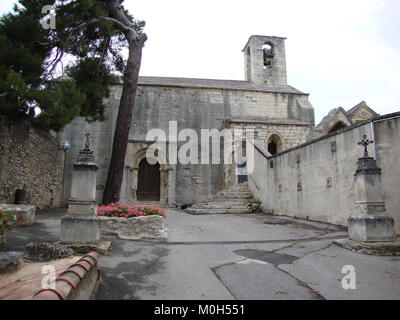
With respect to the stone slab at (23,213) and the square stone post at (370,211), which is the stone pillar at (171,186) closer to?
the stone slab at (23,213)

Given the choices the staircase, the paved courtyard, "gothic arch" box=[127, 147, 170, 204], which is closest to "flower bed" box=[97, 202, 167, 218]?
the paved courtyard

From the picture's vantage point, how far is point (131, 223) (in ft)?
21.8

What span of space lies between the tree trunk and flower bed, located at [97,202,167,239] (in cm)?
170

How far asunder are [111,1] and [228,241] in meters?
9.02

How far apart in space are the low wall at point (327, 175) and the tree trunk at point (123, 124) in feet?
20.0

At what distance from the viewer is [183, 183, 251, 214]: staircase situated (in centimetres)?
1201

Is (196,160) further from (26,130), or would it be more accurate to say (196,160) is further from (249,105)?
(26,130)

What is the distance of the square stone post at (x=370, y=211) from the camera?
5.55 metres

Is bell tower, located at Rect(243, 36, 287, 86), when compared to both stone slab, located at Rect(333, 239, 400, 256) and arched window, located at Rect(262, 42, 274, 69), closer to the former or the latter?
arched window, located at Rect(262, 42, 274, 69)

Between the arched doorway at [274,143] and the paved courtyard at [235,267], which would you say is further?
the arched doorway at [274,143]

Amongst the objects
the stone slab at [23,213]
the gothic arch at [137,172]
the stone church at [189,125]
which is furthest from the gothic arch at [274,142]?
the stone slab at [23,213]

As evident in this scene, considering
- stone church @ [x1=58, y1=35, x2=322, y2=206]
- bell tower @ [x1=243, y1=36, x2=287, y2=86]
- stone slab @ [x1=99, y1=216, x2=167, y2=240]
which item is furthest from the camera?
bell tower @ [x1=243, y1=36, x2=287, y2=86]

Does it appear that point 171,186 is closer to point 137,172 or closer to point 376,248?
point 137,172

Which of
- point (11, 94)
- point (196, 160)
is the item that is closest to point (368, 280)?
point (11, 94)
